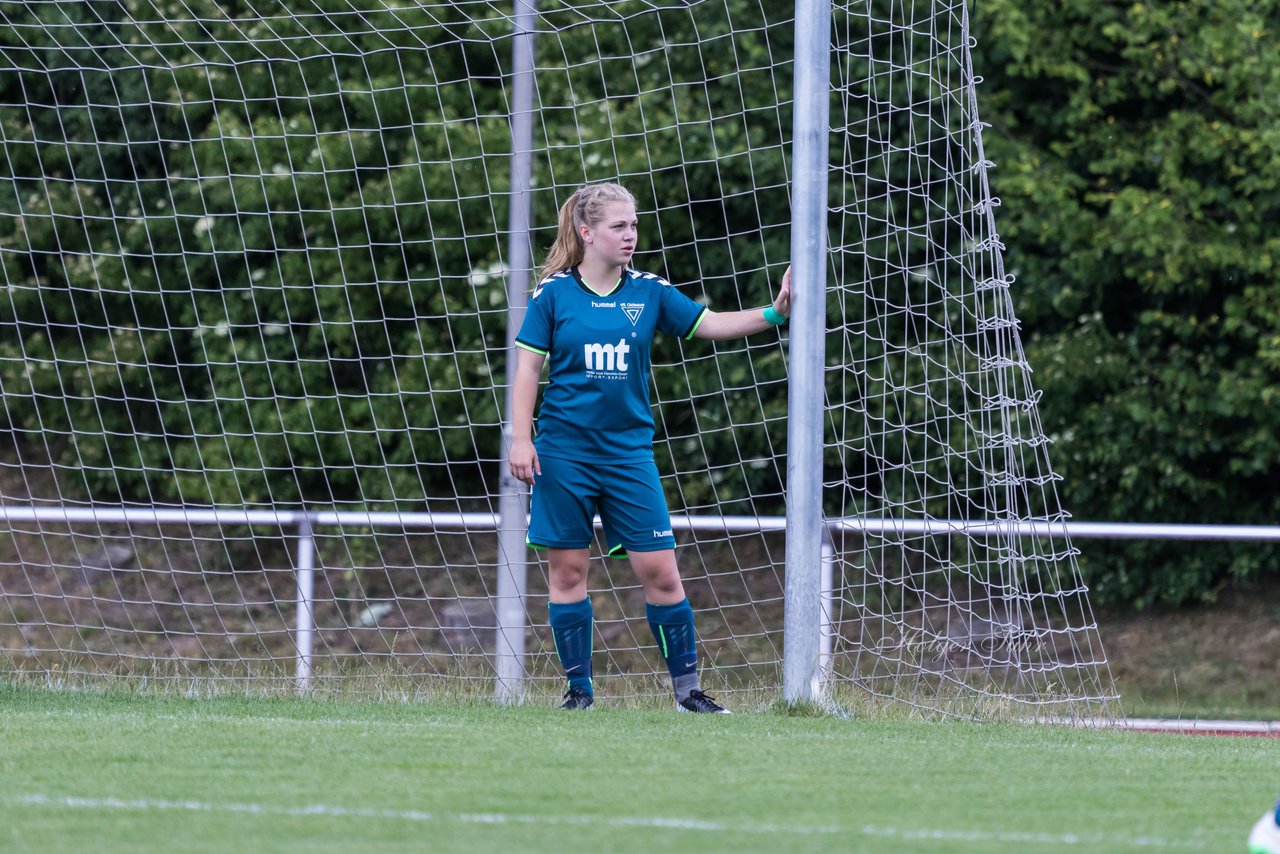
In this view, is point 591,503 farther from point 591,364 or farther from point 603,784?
point 603,784

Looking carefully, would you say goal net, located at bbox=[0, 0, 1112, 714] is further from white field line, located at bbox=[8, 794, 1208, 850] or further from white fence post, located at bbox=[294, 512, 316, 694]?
white field line, located at bbox=[8, 794, 1208, 850]

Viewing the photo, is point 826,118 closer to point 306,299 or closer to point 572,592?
point 572,592

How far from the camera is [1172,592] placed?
11.8 meters

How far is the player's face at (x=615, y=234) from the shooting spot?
5637mm

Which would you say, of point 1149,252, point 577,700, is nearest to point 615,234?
point 577,700

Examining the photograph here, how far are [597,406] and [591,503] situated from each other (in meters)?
0.34

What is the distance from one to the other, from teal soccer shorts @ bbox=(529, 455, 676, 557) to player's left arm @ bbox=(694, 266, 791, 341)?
0.50m

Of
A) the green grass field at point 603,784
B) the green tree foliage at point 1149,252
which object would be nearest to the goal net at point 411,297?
the green tree foliage at point 1149,252

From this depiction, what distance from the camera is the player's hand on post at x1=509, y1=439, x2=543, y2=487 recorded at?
5.52m

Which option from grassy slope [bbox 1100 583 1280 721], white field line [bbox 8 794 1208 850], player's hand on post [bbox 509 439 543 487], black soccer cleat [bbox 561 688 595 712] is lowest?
grassy slope [bbox 1100 583 1280 721]

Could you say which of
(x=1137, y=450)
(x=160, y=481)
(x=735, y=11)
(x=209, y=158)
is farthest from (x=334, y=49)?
(x=1137, y=450)

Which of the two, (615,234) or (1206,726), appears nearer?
(615,234)

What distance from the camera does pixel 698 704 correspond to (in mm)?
5812

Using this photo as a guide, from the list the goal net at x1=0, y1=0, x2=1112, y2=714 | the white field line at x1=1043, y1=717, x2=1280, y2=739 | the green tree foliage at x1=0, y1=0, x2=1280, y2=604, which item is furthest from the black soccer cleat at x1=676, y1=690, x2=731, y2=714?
the green tree foliage at x1=0, y1=0, x2=1280, y2=604
